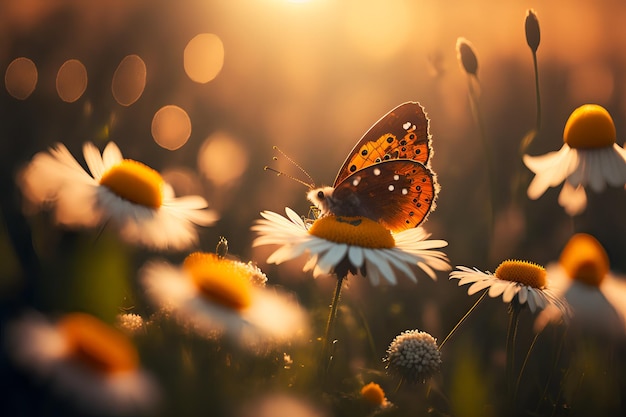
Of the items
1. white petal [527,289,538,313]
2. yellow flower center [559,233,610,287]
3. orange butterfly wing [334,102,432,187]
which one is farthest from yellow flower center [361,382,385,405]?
yellow flower center [559,233,610,287]

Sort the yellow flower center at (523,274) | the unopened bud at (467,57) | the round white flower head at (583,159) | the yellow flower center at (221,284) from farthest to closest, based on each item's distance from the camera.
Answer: the unopened bud at (467,57)
the round white flower head at (583,159)
the yellow flower center at (523,274)
the yellow flower center at (221,284)

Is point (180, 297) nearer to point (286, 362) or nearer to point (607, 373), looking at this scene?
point (286, 362)

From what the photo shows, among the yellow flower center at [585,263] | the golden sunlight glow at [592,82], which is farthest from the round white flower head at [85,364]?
the golden sunlight glow at [592,82]

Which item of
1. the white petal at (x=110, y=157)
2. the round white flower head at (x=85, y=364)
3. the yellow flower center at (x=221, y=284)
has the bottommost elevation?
the round white flower head at (x=85, y=364)

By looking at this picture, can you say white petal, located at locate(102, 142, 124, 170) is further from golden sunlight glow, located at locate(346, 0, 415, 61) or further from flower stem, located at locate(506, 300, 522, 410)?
golden sunlight glow, located at locate(346, 0, 415, 61)

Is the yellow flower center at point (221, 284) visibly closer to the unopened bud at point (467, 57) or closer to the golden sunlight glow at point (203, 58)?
the unopened bud at point (467, 57)

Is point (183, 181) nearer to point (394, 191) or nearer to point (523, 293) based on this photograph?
point (394, 191)
